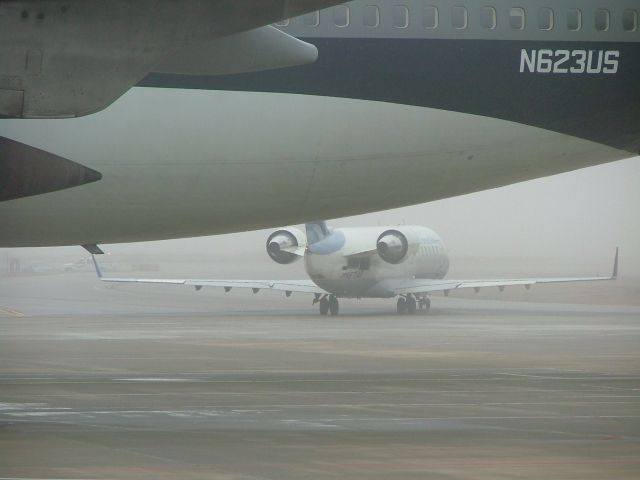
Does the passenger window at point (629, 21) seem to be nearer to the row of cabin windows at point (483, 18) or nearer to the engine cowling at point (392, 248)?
the row of cabin windows at point (483, 18)

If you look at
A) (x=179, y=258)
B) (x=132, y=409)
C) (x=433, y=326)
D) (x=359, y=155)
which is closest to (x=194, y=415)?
(x=132, y=409)

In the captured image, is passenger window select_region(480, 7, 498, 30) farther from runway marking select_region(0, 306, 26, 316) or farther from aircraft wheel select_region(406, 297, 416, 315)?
aircraft wheel select_region(406, 297, 416, 315)

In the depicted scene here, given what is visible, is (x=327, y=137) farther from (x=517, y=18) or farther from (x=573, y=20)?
(x=573, y=20)

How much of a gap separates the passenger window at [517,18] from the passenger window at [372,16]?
1.37m

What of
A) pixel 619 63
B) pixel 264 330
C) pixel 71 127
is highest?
pixel 619 63

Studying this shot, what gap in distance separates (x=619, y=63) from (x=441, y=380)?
5351 millimetres

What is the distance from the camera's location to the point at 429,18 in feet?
39.6

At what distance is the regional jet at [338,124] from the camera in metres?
11.0

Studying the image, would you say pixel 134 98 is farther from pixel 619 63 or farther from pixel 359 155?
pixel 619 63

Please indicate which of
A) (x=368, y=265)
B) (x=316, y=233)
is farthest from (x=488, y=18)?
(x=368, y=265)

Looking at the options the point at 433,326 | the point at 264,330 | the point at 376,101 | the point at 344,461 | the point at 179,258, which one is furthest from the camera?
the point at 179,258

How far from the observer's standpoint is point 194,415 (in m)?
11.9

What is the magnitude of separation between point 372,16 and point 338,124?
1.08 meters

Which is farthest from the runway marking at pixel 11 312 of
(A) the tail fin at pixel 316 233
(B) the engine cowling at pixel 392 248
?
(B) the engine cowling at pixel 392 248
